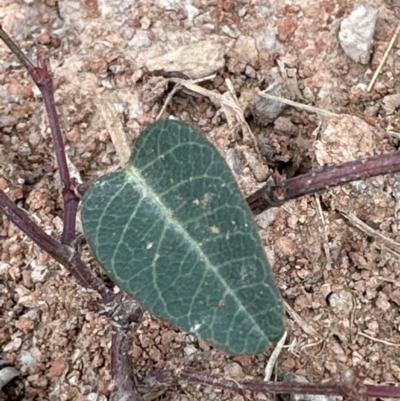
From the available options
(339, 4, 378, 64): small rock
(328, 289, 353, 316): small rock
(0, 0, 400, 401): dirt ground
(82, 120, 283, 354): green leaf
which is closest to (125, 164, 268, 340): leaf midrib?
(82, 120, 283, 354): green leaf

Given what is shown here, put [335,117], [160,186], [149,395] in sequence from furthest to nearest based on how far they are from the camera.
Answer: [335,117]
[149,395]
[160,186]

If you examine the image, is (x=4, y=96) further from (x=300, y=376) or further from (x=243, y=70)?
(x=300, y=376)

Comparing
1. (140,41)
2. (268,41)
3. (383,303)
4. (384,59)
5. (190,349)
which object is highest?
(140,41)

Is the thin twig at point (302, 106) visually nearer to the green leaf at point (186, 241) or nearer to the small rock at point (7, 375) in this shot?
the green leaf at point (186, 241)

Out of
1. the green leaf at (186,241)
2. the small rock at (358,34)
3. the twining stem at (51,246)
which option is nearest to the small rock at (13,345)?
the twining stem at (51,246)

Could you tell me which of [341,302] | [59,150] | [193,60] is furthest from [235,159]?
[59,150]

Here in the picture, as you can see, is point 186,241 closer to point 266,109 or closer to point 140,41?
point 266,109

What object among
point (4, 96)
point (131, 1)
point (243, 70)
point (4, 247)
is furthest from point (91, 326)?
point (131, 1)
